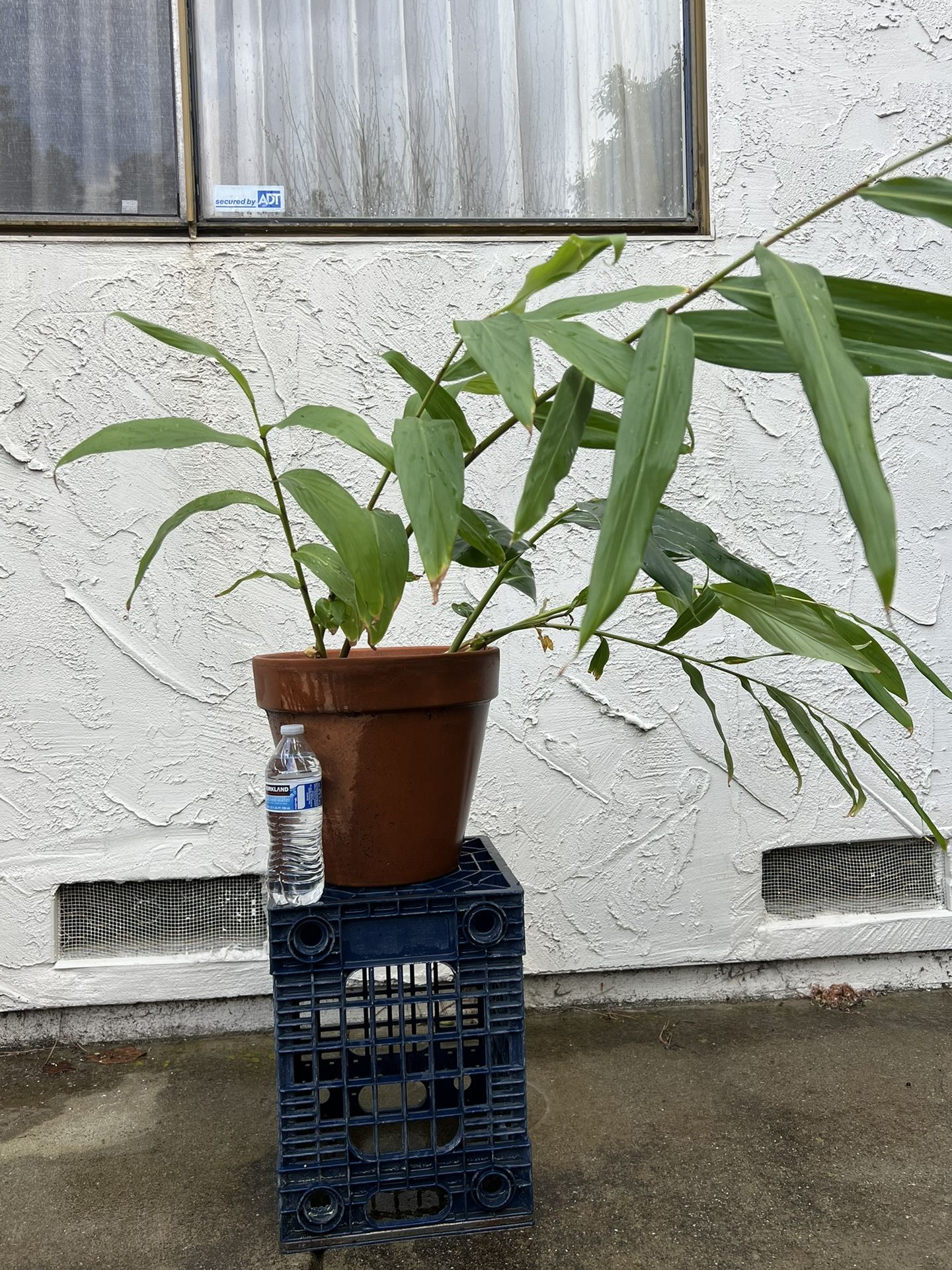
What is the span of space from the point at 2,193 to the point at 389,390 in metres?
0.77

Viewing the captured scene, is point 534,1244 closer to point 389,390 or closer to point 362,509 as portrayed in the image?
point 362,509

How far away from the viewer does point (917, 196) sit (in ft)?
2.17

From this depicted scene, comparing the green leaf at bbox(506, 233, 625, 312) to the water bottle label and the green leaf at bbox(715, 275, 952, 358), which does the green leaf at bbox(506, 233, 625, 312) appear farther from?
the water bottle label

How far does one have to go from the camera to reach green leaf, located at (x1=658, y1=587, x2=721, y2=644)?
3.11 ft

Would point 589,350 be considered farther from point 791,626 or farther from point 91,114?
point 91,114

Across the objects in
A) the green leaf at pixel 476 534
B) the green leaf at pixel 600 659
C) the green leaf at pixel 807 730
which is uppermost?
the green leaf at pixel 476 534

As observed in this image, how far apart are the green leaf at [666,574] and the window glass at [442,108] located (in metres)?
1.10

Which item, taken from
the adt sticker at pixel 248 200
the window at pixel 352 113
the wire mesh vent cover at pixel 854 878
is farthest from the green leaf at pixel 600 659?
the adt sticker at pixel 248 200

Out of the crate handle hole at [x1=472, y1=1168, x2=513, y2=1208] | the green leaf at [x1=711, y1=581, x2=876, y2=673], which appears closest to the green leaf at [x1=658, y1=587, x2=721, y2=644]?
the green leaf at [x1=711, y1=581, x2=876, y2=673]

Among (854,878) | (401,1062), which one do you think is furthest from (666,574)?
(854,878)

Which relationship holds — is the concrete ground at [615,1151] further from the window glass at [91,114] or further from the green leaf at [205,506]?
the window glass at [91,114]

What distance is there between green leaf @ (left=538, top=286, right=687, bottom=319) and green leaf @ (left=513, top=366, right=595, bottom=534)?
5 cm

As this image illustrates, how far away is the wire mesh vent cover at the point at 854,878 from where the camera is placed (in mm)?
1791

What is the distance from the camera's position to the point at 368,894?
1045 mm
